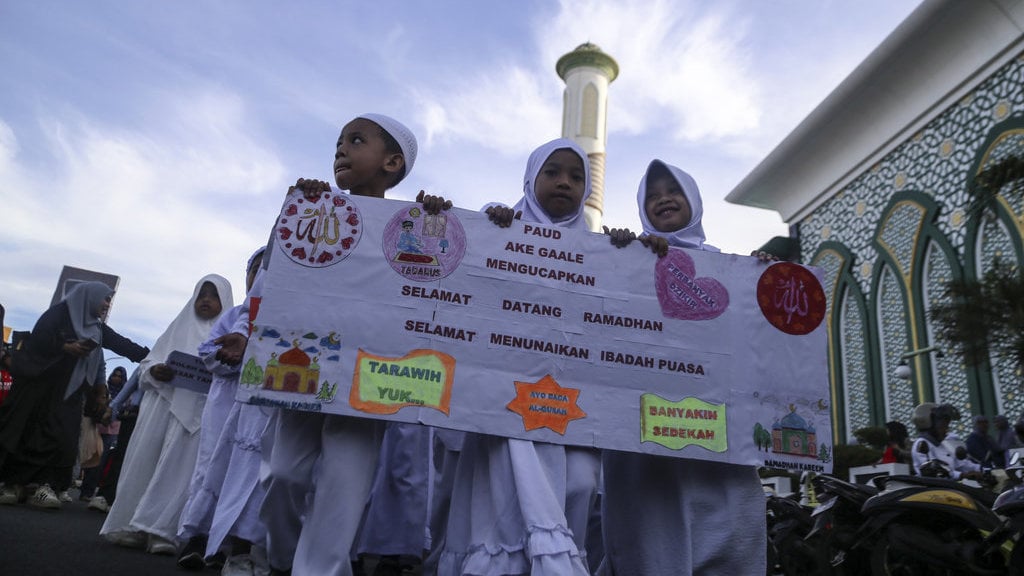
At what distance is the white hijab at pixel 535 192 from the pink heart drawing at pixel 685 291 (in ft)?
1.09

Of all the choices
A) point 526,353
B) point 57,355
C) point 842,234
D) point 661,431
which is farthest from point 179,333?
point 842,234

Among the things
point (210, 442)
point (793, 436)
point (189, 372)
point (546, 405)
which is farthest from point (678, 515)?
point (189, 372)

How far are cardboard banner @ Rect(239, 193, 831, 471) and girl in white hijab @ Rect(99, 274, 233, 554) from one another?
1.84 metres

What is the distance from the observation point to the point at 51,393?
4.88 meters

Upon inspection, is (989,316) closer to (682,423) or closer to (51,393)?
(682,423)

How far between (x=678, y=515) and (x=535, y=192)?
4.00 ft

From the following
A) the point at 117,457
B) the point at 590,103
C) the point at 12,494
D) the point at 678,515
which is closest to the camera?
the point at 678,515

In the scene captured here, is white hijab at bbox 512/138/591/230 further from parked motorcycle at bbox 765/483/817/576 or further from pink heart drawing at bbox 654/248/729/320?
parked motorcycle at bbox 765/483/817/576

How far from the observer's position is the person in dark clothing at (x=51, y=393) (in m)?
4.71

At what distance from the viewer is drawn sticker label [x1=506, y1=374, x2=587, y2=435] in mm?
2260

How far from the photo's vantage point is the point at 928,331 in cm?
1141

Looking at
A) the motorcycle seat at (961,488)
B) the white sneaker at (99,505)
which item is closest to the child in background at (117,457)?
the white sneaker at (99,505)

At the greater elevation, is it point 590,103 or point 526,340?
point 590,103

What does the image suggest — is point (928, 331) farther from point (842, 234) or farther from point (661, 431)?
point (661, 431)
